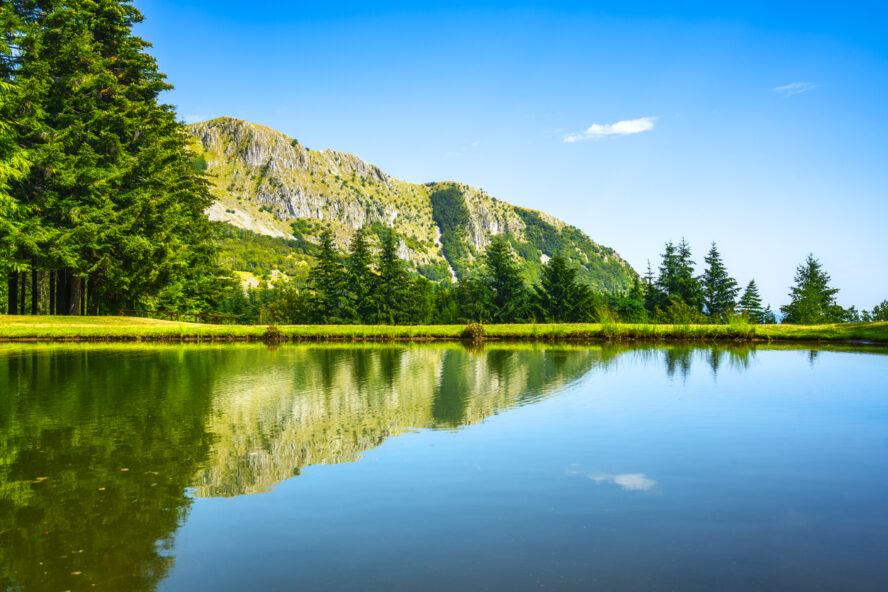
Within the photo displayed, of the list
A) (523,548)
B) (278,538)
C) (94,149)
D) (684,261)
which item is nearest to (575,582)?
(523,548)

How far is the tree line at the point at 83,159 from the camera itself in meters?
30.9

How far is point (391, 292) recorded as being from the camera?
4619 centimetres

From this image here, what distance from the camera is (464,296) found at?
163 ft

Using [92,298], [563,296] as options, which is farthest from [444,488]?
[92,298]

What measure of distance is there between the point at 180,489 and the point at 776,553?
19.2 feet

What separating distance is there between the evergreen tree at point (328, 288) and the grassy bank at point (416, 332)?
14.9 meters

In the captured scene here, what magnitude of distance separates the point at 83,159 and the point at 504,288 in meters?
30.4

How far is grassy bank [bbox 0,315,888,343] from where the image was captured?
26.2 metres

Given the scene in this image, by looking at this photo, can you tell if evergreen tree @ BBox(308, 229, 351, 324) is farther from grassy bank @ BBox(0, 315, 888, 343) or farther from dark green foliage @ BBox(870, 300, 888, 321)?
dark green foliage @ BBox(870, 300, 888, 321)

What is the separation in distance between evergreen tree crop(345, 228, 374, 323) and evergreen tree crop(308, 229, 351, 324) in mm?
689

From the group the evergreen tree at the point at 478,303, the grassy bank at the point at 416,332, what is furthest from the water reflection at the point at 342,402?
the evergreen tree at the point at 478,303

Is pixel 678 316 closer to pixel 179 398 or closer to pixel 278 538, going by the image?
pixel 179 398

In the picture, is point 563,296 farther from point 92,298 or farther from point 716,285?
point 92,298

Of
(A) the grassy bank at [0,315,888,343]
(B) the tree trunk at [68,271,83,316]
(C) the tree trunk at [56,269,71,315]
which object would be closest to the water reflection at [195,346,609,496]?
(A) the grassy bank at [0,315,888,343]
